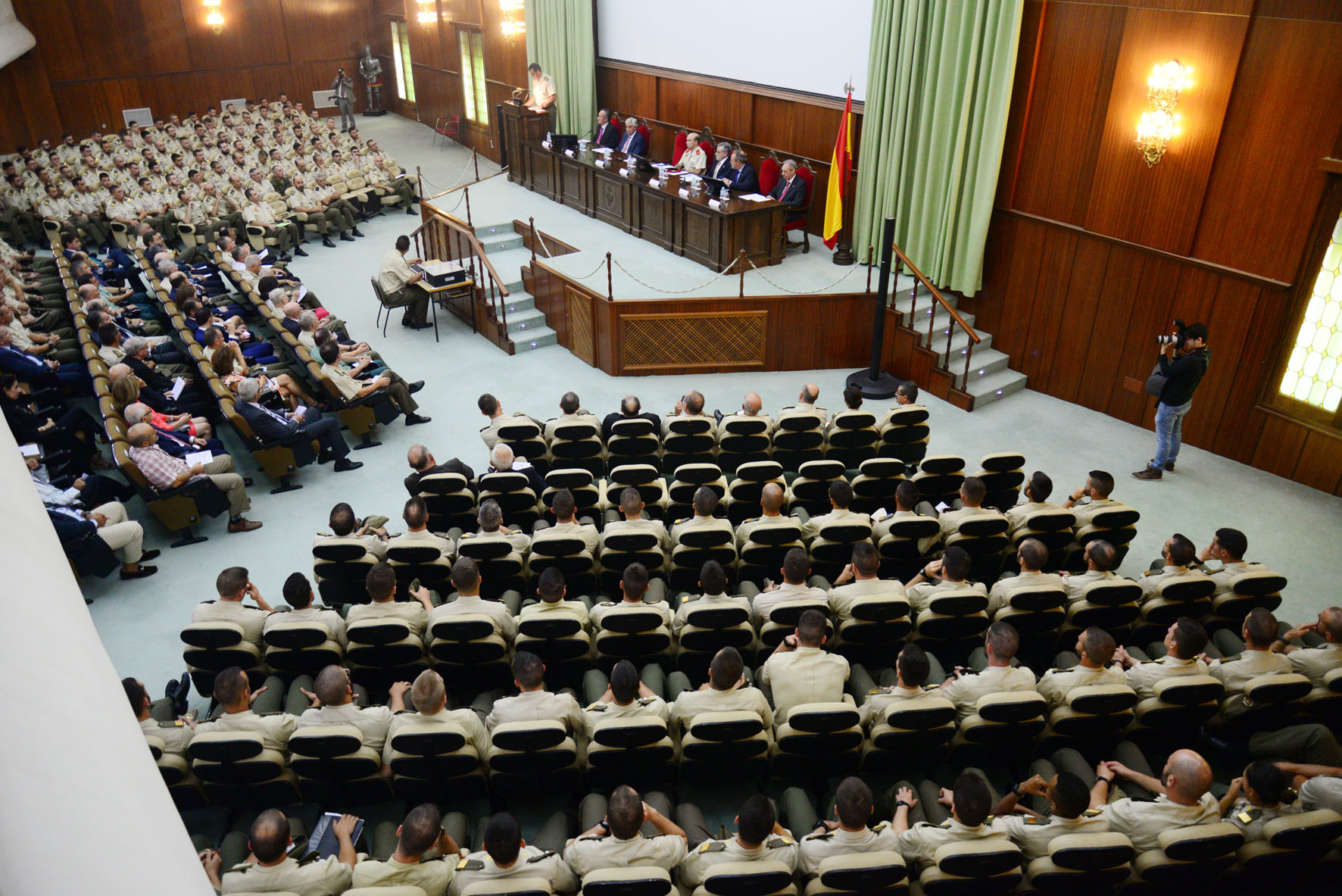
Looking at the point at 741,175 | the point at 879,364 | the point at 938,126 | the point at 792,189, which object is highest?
the point at 938,126

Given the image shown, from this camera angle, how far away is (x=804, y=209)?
1115cm

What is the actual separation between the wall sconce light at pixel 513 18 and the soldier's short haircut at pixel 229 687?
14818mm

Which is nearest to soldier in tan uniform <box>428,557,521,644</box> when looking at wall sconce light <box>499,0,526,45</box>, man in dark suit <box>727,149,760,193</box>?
man in dark suit <box>727,149,760,193</box>

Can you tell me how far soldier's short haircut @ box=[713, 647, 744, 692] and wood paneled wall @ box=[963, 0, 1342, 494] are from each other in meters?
6.31

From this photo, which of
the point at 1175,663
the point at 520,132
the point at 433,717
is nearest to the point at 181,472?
the point at 433,717

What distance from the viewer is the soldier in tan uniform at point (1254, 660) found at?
444 cm

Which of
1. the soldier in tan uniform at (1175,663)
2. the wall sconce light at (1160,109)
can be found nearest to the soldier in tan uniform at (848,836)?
the soldier in tan uniform at (1175,663)

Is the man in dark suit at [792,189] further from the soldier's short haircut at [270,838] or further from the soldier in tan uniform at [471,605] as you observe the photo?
the soldier's short haircut at [270,838]

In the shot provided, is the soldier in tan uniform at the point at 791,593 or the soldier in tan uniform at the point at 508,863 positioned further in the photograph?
the soldier in tan uniform at the point at 791,593

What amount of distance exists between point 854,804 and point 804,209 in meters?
8.99

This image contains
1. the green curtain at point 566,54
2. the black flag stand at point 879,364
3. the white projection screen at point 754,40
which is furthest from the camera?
the green curtain at point 566,54

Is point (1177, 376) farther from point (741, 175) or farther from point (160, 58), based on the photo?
point (160, 58)

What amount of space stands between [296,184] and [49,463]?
8.65 metres

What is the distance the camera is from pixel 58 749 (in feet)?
2.53
